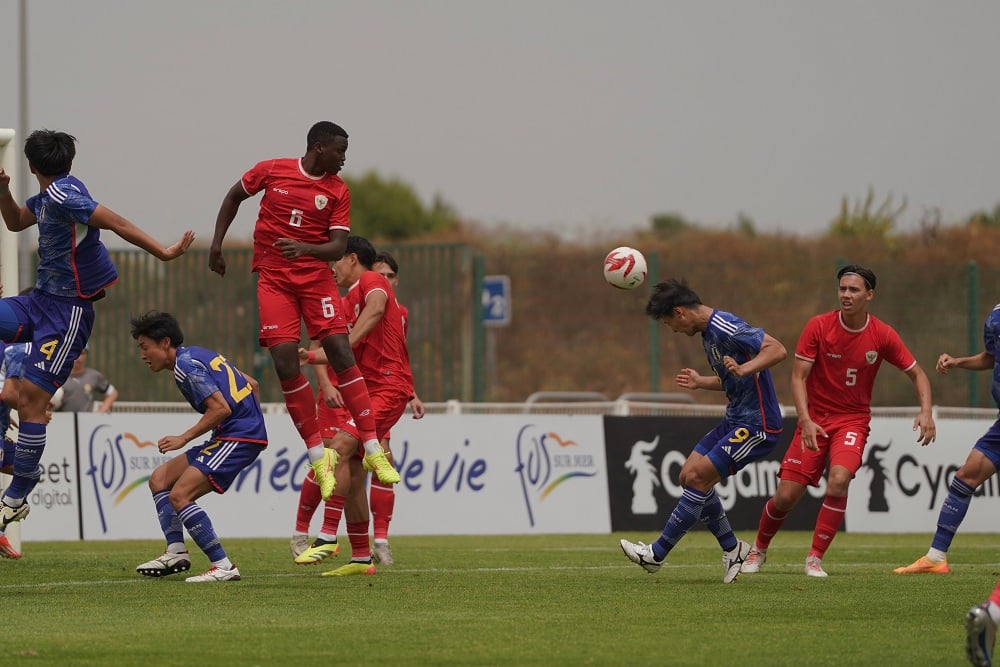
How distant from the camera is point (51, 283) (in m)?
10.2

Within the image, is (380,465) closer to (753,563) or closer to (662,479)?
(753,563)

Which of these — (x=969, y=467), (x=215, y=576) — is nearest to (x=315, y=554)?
(x=215, y=576)

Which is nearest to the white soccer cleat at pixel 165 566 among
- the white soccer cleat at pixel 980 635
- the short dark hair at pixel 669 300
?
the short dark hair at pixel 669 300

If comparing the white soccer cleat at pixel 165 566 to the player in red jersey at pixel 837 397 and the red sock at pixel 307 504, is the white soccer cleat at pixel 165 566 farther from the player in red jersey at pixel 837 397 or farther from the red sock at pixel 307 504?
the player in red jersey at pixel 837 397

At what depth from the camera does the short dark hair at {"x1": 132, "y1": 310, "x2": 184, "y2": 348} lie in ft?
33.3

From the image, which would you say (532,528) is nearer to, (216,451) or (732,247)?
(216,451)

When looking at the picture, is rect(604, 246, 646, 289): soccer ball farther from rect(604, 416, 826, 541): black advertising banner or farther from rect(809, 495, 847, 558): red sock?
rect(604, 416, 826, 541): black advertising banner

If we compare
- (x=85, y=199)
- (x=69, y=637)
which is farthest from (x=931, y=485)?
(x=69, y=637)

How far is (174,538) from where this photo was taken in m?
10.5

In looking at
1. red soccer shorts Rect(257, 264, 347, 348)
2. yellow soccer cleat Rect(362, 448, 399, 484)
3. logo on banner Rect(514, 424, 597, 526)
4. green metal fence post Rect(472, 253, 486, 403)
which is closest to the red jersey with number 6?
red soccer shorts Rect(257, 264, 347, 348)

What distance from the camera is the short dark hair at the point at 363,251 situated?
12.1 metres

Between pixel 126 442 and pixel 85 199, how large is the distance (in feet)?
25.9

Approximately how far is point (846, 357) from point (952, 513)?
5.21 ft

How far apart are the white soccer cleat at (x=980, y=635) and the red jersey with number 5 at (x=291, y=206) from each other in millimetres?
5806
